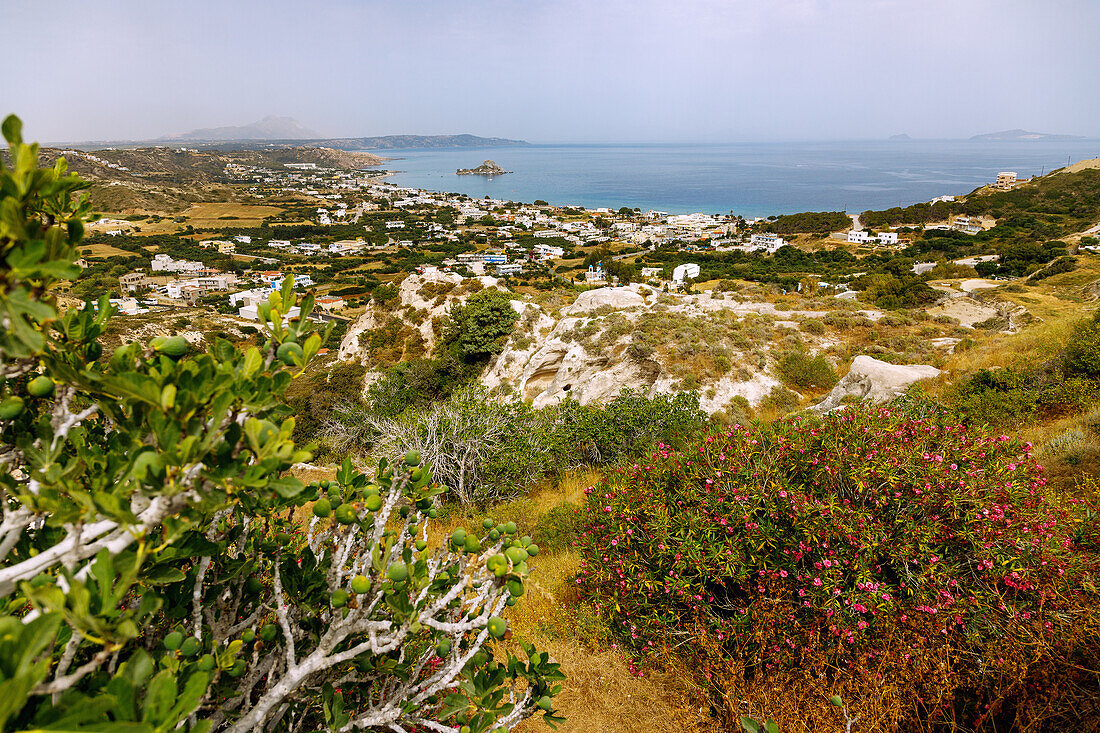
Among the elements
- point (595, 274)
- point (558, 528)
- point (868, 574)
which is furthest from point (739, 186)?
point (868, 574)

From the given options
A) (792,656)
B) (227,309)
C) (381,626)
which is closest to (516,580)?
(381,626)

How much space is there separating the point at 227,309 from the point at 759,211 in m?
96.7

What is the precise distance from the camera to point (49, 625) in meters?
0.94

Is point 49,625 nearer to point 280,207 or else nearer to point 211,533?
point 211,533

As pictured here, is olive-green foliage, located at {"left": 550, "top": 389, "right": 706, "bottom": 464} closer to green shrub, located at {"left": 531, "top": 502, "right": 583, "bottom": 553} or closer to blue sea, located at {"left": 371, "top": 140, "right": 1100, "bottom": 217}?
green shrub, located at {"left": 531, "top": 502, "right": 583, "bottom": 553}

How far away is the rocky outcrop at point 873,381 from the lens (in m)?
9.35

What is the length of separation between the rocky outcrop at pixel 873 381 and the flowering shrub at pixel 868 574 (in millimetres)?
5207

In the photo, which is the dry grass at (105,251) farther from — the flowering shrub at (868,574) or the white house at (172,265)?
the flowering shrub at (868,574)

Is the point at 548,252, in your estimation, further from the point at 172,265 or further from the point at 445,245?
the point at 172,265

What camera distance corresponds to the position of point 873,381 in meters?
9.67

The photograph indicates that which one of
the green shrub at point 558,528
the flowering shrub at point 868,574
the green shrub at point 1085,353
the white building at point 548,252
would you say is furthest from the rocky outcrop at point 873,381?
the white building at point 548,252

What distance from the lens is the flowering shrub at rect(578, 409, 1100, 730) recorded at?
301 cm

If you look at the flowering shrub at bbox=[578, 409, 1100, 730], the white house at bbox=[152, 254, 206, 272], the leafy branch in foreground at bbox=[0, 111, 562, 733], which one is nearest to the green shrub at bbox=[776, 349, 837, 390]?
the flowering shrub at bbox=[578, 409, 1100, 730]

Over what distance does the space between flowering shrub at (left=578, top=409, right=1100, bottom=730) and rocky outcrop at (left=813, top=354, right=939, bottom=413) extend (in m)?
5.21
